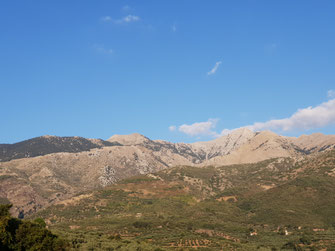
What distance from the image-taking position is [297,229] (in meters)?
151

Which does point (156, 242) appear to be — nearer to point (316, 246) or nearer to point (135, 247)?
point (135, 247)

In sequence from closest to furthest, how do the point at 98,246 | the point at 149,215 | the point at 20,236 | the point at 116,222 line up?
the point at 20,236
the point at 98,246
the point at 116,222
the point at 149,215

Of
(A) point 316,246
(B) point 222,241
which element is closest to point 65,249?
(B) point 222,241

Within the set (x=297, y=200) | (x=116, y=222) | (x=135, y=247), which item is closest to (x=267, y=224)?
(x=297, y=200)

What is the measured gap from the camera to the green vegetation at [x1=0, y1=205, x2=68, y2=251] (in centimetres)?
5288

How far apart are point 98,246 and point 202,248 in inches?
1538

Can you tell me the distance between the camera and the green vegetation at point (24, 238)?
52875 millimetres

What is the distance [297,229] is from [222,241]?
51.8 metres

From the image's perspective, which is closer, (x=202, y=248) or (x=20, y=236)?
(x=20, y=236)

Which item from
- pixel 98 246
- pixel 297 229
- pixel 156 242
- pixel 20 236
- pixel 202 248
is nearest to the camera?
pixel 20 236

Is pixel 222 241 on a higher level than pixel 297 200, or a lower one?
lower

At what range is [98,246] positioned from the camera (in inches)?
2867

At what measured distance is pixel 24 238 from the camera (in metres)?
56.2

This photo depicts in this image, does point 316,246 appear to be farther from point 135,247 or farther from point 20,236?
point 20,236
